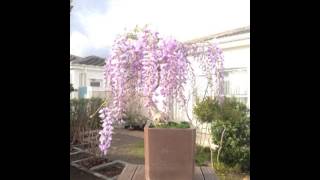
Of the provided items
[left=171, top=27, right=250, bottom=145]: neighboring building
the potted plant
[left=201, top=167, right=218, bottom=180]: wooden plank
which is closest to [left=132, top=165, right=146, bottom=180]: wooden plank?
the potted plant

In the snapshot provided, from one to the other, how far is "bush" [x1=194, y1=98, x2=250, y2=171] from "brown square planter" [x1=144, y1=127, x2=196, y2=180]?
254cm

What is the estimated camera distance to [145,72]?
49.1 inches

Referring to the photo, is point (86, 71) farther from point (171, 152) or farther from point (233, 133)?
point (171, 152)

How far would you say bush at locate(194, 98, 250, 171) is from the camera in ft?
12.5

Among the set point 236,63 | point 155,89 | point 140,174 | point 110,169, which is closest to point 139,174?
point 140,174

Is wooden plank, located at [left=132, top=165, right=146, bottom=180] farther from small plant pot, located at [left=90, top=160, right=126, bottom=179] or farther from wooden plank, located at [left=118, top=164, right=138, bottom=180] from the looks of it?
small plant pot, located at [left=90, top=160, right=126, bottom=179]

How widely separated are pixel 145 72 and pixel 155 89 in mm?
93

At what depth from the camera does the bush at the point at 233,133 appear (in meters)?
3.81

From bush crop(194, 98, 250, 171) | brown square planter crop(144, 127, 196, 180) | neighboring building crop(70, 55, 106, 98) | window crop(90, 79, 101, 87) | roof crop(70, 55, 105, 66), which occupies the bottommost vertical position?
bush crop(194, 98, 250, 171)

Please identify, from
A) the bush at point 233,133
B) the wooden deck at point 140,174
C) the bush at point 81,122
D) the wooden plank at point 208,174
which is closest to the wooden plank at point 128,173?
the wooden deck at point 140,174
